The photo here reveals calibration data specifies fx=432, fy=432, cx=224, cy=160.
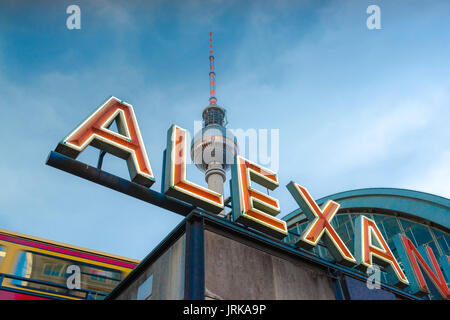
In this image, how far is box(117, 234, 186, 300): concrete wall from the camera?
10125mm

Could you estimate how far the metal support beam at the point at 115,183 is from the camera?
41.1 feet

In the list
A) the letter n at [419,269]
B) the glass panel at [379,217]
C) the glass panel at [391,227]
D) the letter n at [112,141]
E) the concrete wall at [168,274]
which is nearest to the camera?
the concrete wall at [168,274]

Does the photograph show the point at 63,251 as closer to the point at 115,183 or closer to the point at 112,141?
the point at 115,183

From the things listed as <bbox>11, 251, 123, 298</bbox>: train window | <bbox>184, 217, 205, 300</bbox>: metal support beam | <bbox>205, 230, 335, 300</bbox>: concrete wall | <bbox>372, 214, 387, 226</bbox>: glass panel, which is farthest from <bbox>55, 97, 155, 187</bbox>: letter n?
<bbox>372, 214, 387, 226</bbox>: glass panel

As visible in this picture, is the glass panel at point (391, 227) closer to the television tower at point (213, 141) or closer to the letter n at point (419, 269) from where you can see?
the letter n at point (419, 269)

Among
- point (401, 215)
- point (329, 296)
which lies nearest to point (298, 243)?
point (329, 296)

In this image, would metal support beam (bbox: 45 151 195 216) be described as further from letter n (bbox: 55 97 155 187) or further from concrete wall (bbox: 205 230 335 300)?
concrete wall (bbox: 205 230 335 300)

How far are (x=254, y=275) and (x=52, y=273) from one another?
7920 mm

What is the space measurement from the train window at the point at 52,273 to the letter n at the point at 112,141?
443 centimetres

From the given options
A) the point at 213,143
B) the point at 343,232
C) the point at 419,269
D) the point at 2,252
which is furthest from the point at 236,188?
the point at 213,143

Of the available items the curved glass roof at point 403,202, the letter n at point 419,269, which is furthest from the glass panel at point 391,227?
the letter n at point 419,269

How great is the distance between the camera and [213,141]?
68.6 metres

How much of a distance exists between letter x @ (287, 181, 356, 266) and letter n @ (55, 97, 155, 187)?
5.55 metres
